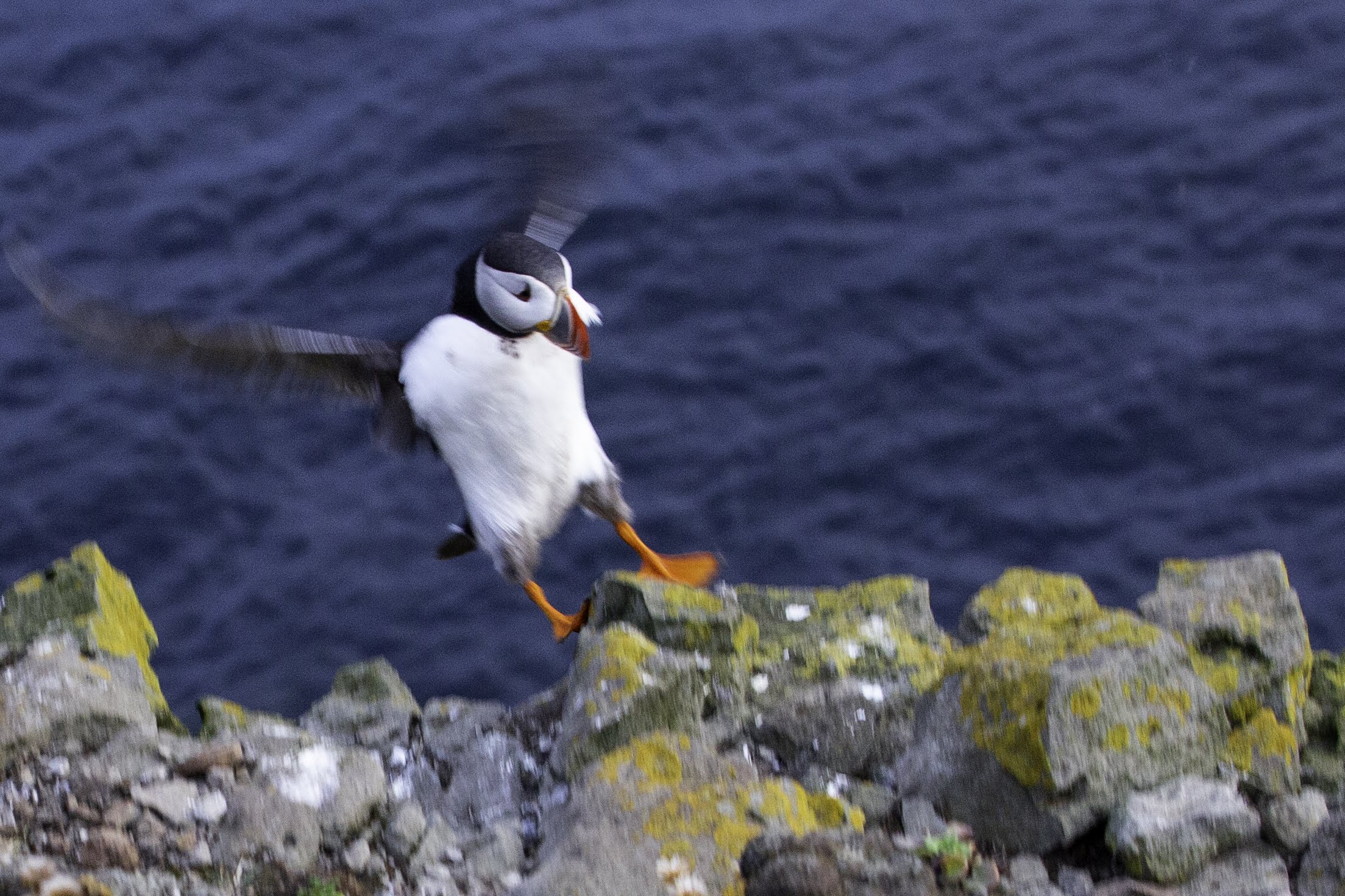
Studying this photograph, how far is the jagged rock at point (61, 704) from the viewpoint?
5.50m

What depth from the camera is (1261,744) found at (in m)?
5.13

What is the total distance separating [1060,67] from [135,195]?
8.19 metres

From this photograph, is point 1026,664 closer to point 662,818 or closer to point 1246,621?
point 1246,621

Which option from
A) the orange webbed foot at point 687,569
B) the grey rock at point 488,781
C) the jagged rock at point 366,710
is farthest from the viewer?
the orange webbed foot at point 687,569

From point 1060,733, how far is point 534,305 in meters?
2.77

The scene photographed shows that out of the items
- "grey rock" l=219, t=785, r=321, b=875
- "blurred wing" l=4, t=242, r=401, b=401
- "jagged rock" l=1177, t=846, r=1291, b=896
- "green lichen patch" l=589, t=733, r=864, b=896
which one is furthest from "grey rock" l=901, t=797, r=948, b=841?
"blurred wing" l=4, t=242, r=401, b=401

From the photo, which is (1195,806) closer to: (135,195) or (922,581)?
(922,581)

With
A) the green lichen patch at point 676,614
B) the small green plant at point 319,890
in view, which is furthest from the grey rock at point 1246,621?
the small green plant at point 319,890

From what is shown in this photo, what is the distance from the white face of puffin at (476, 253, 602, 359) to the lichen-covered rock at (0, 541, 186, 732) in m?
1.95

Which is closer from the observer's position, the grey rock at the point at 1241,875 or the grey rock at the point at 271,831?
the grey rock at the point at 1241,875

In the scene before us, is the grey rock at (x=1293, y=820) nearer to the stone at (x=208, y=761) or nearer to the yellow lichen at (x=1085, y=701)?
the yellow lichen at (x=1085, y=701)

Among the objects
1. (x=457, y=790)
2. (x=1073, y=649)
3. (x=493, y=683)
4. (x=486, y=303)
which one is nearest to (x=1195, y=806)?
(x=1073, y=649)

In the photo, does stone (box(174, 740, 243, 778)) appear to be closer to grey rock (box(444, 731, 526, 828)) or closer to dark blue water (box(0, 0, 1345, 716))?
grey rock (box(444, 731, 526, 828))

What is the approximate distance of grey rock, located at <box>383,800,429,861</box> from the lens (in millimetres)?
5258
